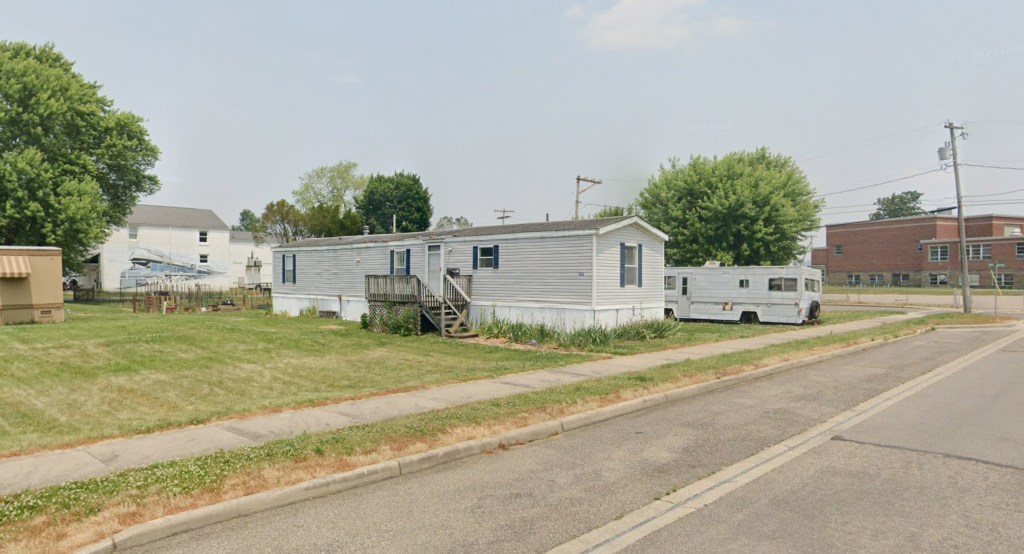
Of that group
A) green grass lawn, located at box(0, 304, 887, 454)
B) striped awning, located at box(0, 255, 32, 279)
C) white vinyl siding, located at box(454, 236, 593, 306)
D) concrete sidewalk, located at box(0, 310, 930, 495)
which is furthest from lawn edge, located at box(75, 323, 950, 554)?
striped awning, located at box(0, 255, 32, 279)

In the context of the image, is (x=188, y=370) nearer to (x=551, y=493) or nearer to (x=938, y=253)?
(x=551, y=493)

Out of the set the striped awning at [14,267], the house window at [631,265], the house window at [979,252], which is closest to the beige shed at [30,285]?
the striped awning at [14,267]

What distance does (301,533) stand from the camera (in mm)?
4996

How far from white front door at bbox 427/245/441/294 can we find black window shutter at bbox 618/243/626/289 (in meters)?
6.86

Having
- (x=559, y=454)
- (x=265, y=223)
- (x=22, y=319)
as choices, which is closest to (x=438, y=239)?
(x=22, y=319)

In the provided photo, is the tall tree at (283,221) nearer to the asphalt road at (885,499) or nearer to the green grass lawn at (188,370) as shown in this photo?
the green grass lawn at (188,370)

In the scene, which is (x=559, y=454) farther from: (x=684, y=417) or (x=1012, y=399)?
(x=1012, y=399)

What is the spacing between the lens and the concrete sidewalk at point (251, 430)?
6.36 m

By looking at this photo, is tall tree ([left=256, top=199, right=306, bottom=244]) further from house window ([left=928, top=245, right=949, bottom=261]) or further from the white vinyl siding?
house window ([left=928, top=245, right=949, bottom=261])

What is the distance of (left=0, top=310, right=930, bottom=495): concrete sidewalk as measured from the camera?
251 inches

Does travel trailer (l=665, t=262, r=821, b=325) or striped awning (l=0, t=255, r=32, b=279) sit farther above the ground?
striped awning (l=0, t=255, r=32, b=279)

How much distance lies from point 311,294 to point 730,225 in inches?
1045

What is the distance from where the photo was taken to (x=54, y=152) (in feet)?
115

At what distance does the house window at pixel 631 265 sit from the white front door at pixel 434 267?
6985 millimetres
